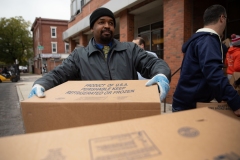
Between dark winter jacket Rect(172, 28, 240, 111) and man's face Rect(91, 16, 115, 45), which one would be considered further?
man's face Rect(91, 16, 115, 45)

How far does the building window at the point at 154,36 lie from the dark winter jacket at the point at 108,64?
6252 mm

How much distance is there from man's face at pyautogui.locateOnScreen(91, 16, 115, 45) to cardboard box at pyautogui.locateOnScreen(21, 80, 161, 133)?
1.05 m

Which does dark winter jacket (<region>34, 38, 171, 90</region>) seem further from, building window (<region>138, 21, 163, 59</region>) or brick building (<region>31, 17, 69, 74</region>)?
brick building (<region>31, 17, 69, 74</region>)

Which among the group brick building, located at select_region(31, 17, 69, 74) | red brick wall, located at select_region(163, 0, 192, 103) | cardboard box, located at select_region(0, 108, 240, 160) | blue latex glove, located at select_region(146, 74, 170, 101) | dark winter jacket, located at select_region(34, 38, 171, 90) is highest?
brick building, located at select_region(31, 17, 69, 74)

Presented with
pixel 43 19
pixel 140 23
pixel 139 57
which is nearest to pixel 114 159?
pixel 139 57

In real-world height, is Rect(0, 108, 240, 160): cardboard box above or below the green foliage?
below

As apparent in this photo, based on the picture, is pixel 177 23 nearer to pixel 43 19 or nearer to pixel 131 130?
pixel 131 130

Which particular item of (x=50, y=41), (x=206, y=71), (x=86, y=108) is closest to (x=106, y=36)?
(x=206, y=71)

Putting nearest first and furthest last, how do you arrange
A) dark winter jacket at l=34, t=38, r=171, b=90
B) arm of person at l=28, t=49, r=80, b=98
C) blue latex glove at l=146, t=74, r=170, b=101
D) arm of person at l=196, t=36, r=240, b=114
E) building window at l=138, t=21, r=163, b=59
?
blue latex glove at l=146, t=74, r=170, b=101 < arm of person at l=196, t=36, r=240, b=114 < arm of person at l=28, t=49, r=80, b=98 < dark winter jacket at l=34, t=38, r=171, b=90 < building window at l=138, t=21, r=163, b=59

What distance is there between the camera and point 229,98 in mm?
1529

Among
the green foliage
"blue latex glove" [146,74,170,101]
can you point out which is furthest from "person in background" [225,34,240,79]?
the green foliage

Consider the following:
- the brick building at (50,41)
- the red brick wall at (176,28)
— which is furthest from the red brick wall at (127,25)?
the brick building at (50,41)

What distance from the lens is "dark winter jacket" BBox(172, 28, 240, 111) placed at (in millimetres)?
1555

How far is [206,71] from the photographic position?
1.63 m
